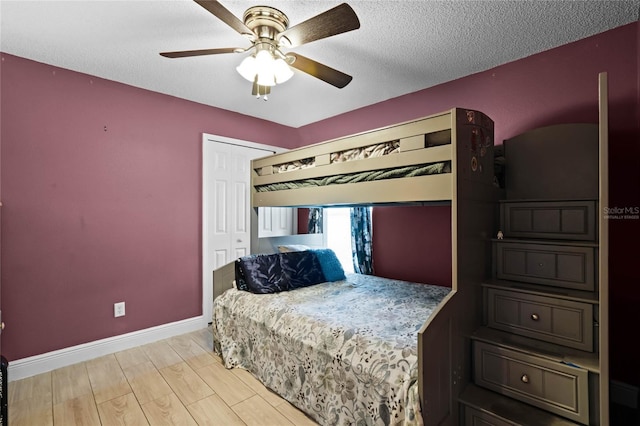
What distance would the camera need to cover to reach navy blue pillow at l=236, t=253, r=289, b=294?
2486 millimetres

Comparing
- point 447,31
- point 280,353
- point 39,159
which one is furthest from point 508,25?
point 39,159

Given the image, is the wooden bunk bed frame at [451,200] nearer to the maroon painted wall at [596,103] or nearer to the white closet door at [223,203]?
the maroon painted wall at [596,103]

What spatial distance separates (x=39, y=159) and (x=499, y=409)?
11.2 ft

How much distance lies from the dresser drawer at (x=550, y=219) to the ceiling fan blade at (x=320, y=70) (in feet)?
4.30

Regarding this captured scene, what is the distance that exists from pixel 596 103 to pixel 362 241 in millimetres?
2199

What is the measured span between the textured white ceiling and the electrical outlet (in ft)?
6.48

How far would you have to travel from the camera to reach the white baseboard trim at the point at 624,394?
73.2 inches

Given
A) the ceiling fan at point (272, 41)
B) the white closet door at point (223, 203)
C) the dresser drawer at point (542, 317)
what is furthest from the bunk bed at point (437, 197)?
the white closet door at point (223, 203)

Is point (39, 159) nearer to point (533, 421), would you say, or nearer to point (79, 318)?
point (79, 318)

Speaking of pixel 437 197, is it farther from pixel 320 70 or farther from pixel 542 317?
pixel 320 70

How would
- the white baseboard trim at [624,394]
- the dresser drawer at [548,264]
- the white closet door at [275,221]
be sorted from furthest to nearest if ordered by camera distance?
the white closet door at [275,221] < the white baseboard trim at [624,394] < the dresser drawer at [548,264]

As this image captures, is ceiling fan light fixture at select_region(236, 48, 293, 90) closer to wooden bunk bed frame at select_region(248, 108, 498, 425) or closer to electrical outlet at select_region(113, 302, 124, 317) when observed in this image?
wooden bunk bed frame at select_region(248, 108, 498, 425)

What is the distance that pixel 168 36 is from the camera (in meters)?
2.01

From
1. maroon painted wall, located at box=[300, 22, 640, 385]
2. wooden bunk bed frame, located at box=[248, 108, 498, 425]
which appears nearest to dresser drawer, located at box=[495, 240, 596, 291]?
wooden bunk bed frame, located at box=[248, 108, 498, 425]
